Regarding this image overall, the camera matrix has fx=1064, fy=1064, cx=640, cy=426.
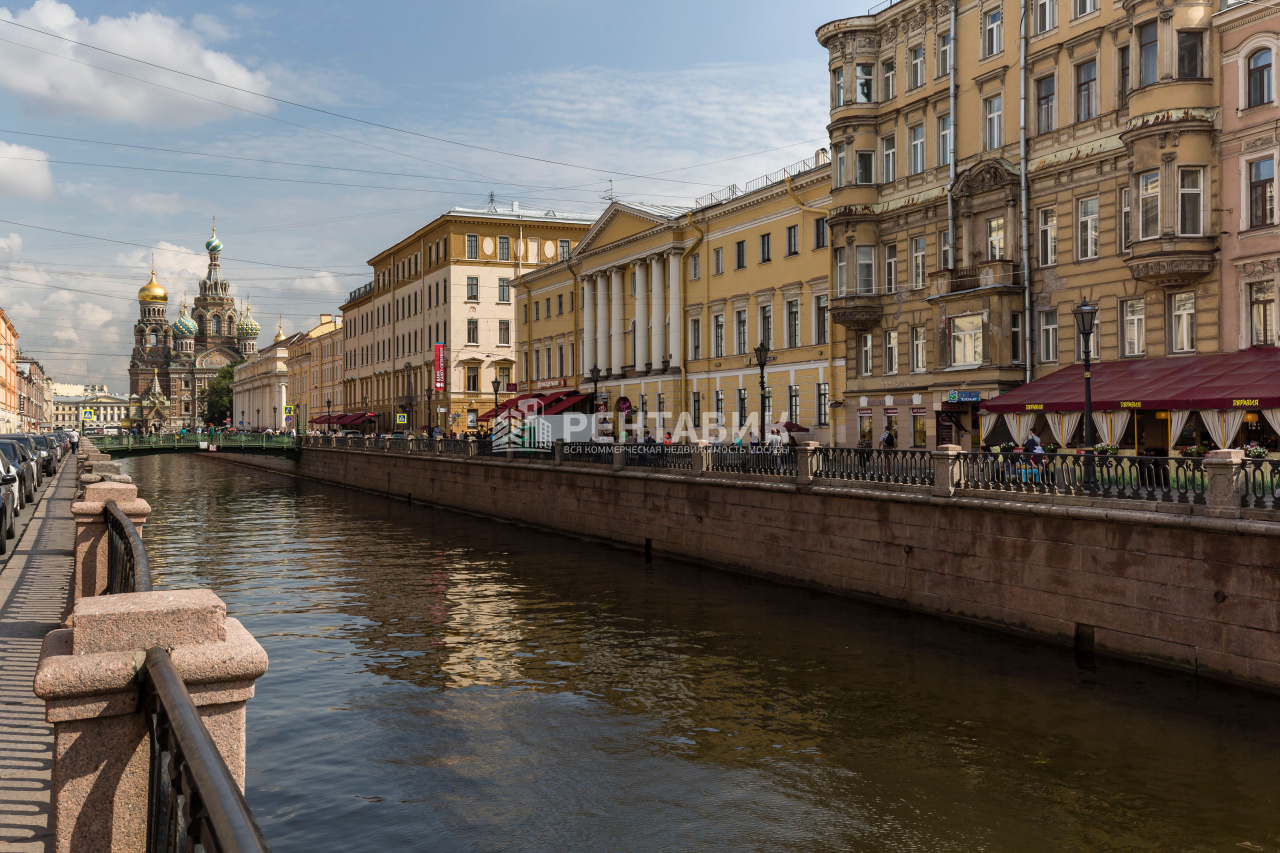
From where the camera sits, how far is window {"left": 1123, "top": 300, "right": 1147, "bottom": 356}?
2600 centimetres

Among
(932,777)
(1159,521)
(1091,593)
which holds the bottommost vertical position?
(932,777)

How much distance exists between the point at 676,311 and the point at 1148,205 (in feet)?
83.6

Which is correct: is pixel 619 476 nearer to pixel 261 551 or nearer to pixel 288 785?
pixel 261 551

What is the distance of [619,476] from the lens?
3150cm

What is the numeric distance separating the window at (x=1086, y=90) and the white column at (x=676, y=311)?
22.6 meters

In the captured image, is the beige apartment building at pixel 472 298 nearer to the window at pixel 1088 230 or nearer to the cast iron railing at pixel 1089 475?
the window at pixel 1088 230

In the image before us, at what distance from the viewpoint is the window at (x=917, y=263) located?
109 feet

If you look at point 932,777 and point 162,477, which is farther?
point 162,477

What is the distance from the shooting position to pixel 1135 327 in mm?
26312

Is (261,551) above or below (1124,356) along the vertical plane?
below

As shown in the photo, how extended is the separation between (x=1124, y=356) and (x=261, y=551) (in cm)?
2422

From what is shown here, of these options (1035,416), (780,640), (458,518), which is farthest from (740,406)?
(780,640)

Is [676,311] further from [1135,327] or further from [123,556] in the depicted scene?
[123,556]

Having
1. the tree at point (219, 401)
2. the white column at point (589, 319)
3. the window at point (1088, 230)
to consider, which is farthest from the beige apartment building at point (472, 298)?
the tree at point (219, 401)
